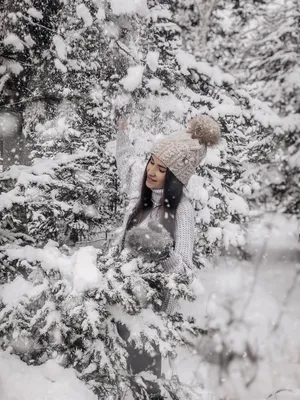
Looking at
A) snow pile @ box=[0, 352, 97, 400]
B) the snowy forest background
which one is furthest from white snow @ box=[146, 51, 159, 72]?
snow pile @ box=[0, 352, 97, 400]

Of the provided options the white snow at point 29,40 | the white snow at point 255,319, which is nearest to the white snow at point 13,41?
the white snow at point 29,40

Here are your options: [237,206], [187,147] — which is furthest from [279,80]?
[187,147]

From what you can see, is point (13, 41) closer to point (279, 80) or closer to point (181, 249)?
point (181, 249)

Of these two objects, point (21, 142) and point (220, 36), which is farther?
point (220, 36)

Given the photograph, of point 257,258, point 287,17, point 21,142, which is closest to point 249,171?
point 257,258

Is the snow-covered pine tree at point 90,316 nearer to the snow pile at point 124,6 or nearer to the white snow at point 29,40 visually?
the white snow at point 29,40

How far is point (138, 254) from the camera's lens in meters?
2.47

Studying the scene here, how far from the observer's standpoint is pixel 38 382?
222 cm

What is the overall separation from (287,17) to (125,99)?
10.4 metres

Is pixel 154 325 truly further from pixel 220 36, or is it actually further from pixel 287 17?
pixel 220 36

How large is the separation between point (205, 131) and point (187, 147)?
0.99 ft

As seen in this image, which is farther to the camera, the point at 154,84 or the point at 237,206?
the point at 237,206

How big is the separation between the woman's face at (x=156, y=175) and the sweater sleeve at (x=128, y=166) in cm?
51

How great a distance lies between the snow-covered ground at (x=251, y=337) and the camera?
2.21m
